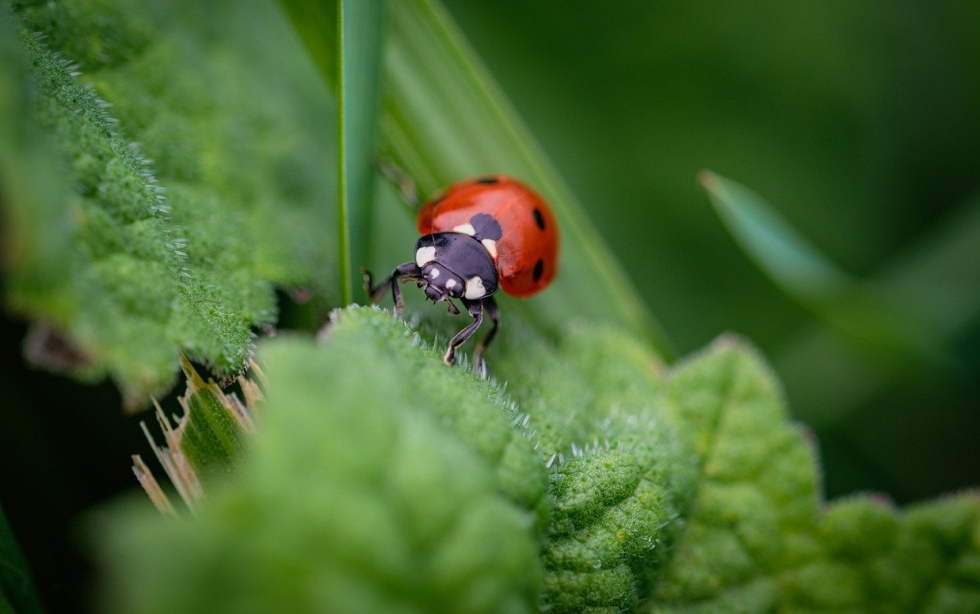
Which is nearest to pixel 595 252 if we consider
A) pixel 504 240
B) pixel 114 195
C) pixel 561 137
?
pixel 504 240

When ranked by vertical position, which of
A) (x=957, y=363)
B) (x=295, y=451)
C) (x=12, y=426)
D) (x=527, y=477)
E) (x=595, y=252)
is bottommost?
(x=957, y=363)

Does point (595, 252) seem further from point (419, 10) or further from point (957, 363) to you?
point (957, 363)

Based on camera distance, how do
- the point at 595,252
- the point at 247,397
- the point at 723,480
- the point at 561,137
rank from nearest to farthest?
the point at 247,397
the point at 723,480
the point at 595,252
the point at 561,137

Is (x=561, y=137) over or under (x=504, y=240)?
over

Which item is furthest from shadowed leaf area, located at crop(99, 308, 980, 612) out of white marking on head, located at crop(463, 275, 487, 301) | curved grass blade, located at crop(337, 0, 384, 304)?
curved grass blade, located at crop(337, 0, 384, 304)

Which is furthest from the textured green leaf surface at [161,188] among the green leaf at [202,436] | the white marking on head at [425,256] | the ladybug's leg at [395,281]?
the white marking on head at [425,256]

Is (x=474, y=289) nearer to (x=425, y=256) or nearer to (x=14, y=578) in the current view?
(x=425, y=256)
